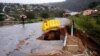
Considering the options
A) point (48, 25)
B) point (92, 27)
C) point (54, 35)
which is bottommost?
point (92, 27)

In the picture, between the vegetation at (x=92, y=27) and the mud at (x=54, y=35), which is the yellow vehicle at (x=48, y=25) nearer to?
the mud at (x=54, y=35)

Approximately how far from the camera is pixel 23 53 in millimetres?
12555

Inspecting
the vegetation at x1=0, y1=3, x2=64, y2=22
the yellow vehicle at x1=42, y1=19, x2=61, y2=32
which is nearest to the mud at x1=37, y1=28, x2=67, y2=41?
the yellow vehicle at x1=42, y1=19, x2=61, y2=32

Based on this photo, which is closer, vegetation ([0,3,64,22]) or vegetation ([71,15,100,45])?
vegetation ([71,15,100,45])

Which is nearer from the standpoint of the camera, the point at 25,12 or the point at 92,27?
the point at 92,27

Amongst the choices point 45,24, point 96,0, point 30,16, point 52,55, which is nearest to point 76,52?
point 52,55

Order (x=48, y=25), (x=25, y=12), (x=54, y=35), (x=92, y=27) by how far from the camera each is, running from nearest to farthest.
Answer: (x=54, y=35) → (x=48, y=25) → (x=92, y=27) → (x=25, y=12)

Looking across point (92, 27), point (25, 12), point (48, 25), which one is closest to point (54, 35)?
point (48, 25)

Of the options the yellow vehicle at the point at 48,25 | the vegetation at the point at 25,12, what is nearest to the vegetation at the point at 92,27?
the yellow vehicle at the point at 48,25

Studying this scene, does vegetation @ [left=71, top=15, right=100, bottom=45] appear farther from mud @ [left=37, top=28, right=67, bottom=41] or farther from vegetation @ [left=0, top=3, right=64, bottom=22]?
vegetation @ [left=0, top=3, right=64, bottom=22]

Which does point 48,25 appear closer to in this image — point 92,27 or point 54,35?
point 54,35

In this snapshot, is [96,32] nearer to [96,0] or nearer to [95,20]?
[95,20]

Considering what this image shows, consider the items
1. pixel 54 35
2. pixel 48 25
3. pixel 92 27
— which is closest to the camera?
pixel 54 35

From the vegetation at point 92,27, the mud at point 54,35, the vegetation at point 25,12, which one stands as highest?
the mud at point 54,35
